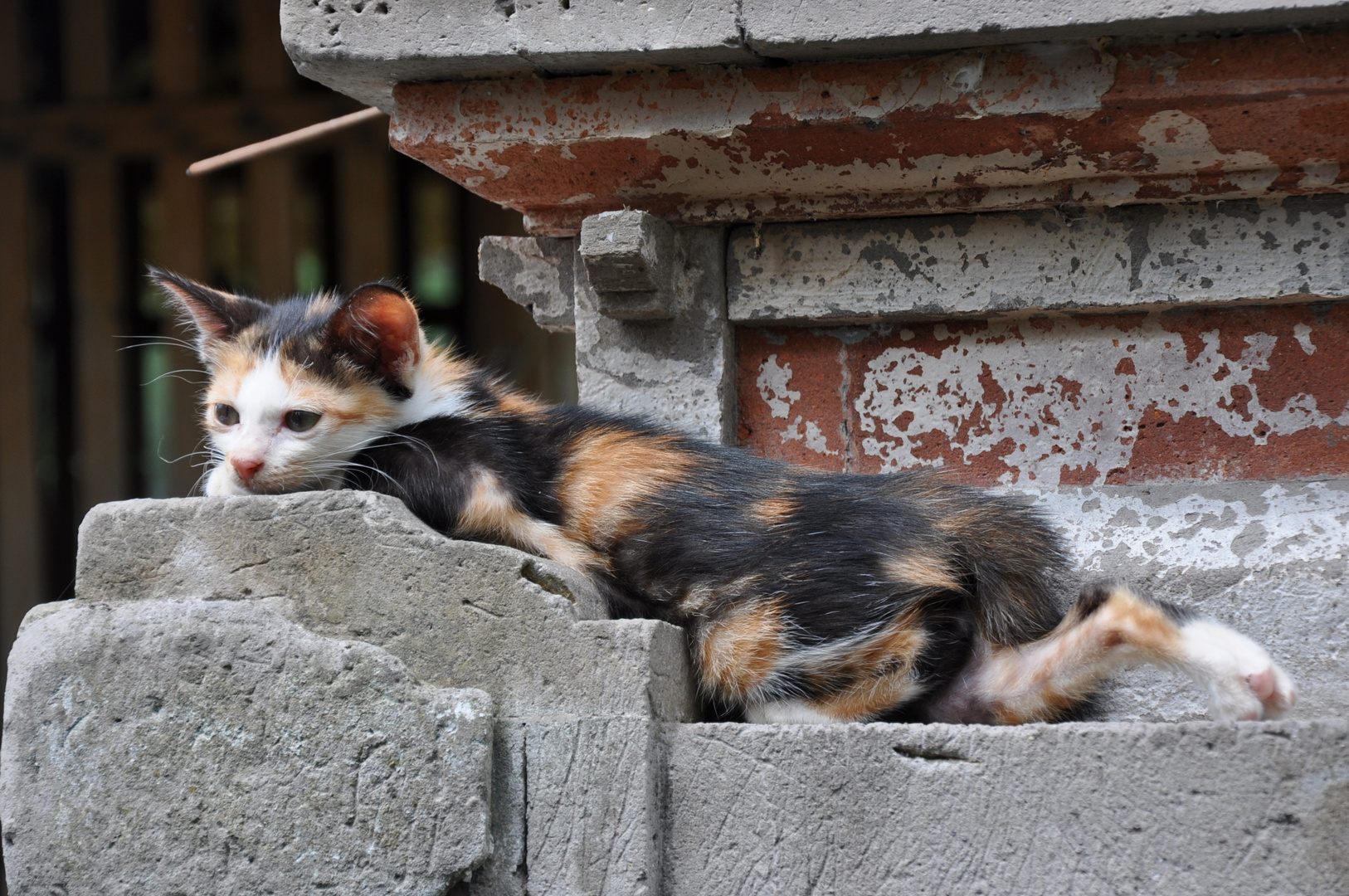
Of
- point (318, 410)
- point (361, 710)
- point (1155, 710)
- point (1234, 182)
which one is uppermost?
point (1234, 182)

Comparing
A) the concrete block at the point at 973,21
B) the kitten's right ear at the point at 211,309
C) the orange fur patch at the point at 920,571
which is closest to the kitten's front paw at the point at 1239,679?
the orange fur patch at the point at 920,571

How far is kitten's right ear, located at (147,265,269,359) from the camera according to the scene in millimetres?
2475

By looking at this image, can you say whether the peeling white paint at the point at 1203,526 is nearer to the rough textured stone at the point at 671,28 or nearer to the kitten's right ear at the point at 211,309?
the rough textured stone at the point at 671,28

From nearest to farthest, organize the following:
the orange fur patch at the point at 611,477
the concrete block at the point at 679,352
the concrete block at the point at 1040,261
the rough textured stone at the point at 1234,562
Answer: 1. the orange fur patch at the point at 611,477
2. the rough textured stone at the point at 1234,562
3. the concrete block at the point at 1040,261
4. the concrete block at the point at 679,352

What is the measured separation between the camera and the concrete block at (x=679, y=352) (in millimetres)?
2809

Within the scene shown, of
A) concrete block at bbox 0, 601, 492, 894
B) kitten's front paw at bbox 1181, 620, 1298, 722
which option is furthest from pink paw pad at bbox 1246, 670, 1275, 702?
concrete block at bbox 0, 601, 492, 894

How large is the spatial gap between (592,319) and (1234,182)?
1418mm

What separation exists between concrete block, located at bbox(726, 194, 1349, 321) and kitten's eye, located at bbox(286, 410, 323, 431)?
100 centimetres

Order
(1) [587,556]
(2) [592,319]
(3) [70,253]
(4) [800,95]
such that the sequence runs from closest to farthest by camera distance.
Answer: (1) [587,556] < (4) [800,95] < (2) [592,319] < (3) [70,253]

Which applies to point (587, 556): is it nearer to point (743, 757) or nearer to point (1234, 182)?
point (743, 757)

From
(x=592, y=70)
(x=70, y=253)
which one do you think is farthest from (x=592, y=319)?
(x=70, y=253)

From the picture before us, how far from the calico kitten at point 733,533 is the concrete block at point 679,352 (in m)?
0.35

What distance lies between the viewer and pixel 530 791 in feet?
6.55

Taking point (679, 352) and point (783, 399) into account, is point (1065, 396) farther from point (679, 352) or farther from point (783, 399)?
point (679, 352)
